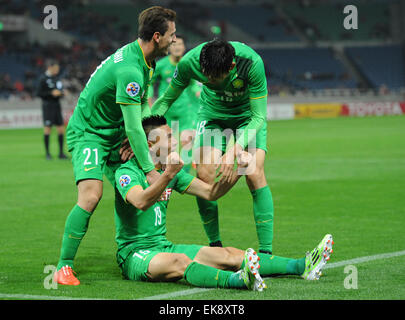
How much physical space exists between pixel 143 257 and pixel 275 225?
10.2ft

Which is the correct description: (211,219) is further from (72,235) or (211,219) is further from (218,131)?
(72,235)


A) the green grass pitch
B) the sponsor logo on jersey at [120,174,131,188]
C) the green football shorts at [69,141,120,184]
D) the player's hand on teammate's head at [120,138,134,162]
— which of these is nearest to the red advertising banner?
the green grass pitch

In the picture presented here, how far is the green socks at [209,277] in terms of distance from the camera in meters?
5.32

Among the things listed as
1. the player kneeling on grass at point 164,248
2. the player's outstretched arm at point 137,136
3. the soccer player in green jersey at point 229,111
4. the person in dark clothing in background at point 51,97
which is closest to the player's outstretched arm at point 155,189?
the player kneeling on grass at point 164,248

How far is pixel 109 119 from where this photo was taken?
617cm

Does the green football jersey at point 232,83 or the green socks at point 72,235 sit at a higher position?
the green football jersey at point 232,83

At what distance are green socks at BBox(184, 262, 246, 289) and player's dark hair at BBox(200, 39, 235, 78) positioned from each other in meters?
1.68

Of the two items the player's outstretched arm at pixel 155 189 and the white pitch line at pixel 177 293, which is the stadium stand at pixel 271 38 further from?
the white pitch line at pixel 177 293

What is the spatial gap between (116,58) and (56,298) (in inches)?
79.2

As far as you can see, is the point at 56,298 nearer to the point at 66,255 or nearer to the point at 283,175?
the point at 66,255

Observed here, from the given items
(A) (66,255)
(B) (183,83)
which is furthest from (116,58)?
(A) (66,255)

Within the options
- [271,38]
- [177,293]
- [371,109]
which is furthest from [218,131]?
[271,38]

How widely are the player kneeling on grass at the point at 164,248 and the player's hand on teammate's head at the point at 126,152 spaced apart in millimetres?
87

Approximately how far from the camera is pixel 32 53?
134 ft
